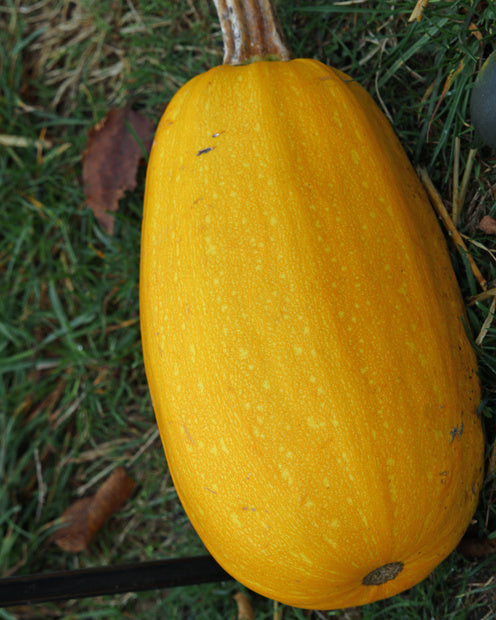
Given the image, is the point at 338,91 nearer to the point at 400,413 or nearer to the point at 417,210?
the point at 417,210

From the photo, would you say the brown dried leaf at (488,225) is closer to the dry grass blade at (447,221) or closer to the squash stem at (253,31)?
the dry grass blade at (447,221)

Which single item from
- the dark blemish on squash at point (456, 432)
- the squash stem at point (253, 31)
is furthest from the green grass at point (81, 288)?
the dark blemish on squash at point (456, 432)

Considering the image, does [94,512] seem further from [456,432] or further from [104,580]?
[456,432]

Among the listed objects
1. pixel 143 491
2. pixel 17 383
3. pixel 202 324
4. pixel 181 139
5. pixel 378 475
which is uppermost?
pixel 181 139

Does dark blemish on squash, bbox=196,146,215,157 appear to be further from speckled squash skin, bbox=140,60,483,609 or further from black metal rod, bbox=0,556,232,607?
black metal rod, bbox=0,556,232,607

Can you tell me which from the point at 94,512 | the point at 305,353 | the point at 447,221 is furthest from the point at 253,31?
the point at 94,512

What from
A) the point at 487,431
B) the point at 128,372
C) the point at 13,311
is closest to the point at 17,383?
the point at 13,311
